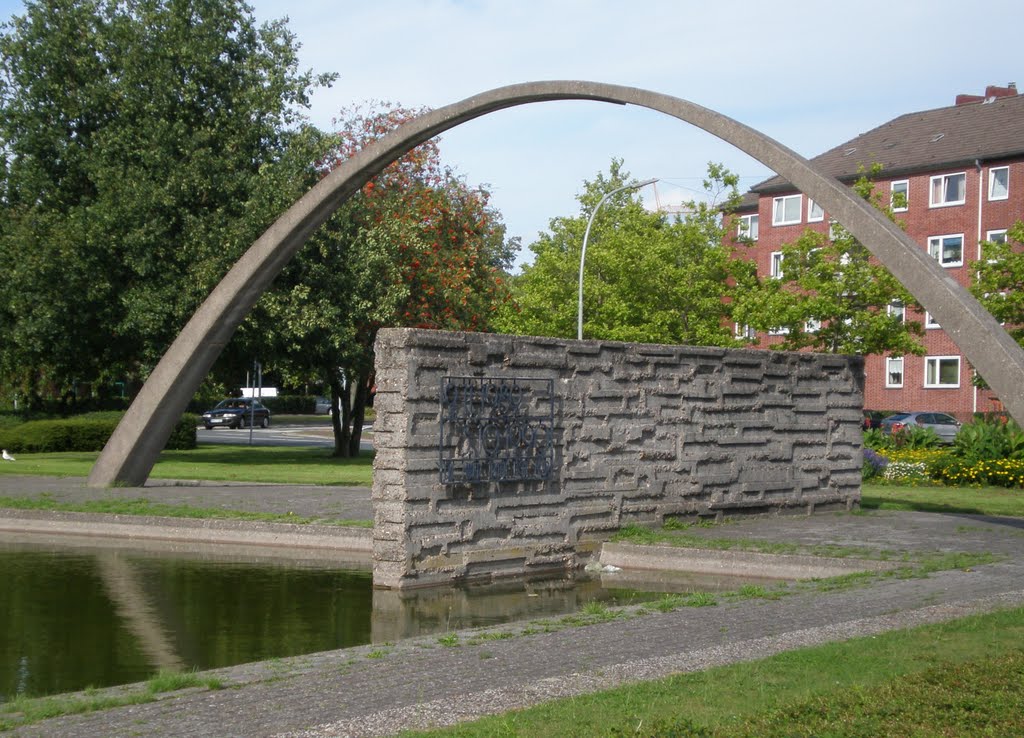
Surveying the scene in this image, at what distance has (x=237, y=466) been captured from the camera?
32.8 m

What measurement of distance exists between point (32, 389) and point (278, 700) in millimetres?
42066

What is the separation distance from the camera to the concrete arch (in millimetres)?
15219

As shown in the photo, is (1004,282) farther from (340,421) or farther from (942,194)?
(340,421)

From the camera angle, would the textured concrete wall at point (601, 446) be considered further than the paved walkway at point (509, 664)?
Yes

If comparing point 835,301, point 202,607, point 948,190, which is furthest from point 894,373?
point 202,607

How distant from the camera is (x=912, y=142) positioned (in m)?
61.8

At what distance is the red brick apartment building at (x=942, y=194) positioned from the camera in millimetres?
56875

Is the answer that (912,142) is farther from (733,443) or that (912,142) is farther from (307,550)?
(307,550)

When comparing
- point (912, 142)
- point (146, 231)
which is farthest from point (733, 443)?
point (912, 142)

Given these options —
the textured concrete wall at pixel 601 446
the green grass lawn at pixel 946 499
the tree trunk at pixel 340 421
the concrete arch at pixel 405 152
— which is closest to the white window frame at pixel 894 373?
the tree trunk at pixel 340 421

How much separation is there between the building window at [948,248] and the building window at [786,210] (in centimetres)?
757

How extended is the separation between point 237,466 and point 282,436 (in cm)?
2736

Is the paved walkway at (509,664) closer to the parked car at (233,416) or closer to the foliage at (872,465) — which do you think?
the foliage at (872,465)

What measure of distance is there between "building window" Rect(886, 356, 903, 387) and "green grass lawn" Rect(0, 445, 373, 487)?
99.2 ft
